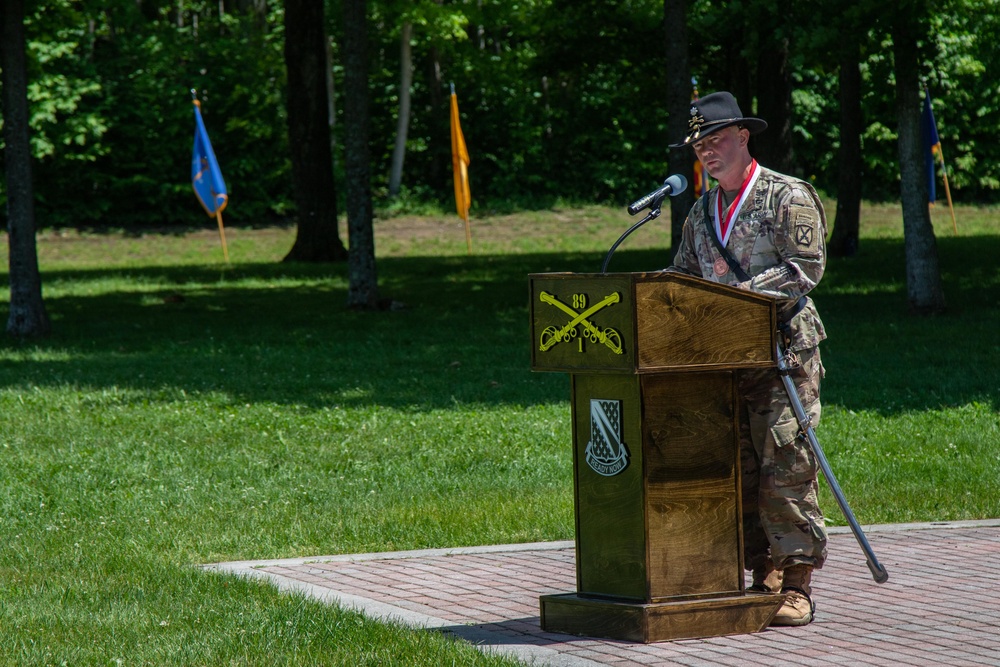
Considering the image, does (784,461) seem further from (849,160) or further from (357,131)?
(849,160)

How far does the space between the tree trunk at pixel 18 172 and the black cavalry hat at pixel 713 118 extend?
14150 millimetres

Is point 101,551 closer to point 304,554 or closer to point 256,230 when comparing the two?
point 304,554

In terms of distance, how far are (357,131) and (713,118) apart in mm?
14925

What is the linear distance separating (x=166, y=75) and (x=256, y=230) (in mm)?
7061

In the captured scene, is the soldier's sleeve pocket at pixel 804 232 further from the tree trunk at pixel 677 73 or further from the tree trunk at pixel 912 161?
the tree trunk at pixel 912 161

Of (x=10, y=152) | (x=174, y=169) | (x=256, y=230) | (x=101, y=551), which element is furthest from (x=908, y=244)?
(x=174, y=169)

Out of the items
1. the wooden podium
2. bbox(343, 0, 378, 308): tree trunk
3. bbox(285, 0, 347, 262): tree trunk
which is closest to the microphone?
the wooden podium

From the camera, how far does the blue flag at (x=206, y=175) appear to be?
28.7 m

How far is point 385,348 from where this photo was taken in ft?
54.8

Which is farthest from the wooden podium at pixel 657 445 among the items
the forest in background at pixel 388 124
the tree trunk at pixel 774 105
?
the forest in background at pixel 388 124

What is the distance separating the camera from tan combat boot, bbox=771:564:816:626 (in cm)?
540

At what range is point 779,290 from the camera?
5.25m

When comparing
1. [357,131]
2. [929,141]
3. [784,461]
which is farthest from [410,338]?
[929,141]

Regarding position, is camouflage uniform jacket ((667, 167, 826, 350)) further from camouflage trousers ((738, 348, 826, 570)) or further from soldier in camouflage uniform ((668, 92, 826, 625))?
camouflage trousers ((738, 348, 826, 570))
